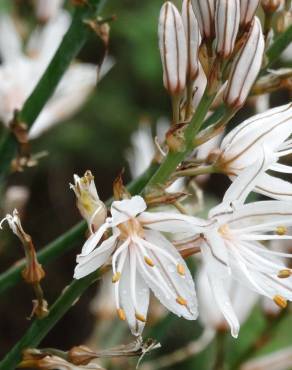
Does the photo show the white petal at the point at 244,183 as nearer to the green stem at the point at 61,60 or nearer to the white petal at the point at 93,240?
the white petal at the point at 93,240

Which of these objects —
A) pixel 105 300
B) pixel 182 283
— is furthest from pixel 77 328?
pixel 182 283

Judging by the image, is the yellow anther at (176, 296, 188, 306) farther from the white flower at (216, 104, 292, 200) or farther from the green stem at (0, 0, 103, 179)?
the green stem at (0, 0, 103, 179)

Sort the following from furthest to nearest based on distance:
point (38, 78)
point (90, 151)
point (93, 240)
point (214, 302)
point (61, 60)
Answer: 1. point (90, 151)
2. point (38, 78)
3. point (214, 302)
4. point (61, 60)
5. point (93, 240)

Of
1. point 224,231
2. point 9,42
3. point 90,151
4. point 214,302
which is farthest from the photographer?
point 90,151

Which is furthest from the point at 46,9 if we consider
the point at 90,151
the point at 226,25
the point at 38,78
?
the point at 90,151

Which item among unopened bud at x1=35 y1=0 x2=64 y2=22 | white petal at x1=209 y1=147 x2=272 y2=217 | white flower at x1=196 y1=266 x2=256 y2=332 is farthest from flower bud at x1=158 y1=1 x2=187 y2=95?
unopened bud at x1=35 y1=0 x2=64 y2=22

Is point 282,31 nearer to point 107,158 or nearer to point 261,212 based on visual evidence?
point 261,212

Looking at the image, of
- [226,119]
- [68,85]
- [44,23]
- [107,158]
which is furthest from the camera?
[107,158]

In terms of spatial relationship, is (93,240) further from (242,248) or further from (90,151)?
(90,151)
